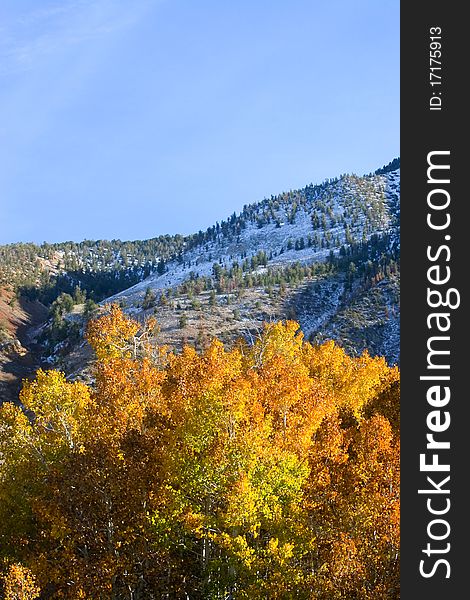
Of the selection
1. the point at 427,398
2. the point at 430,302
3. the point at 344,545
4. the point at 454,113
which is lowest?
the point at 344,545

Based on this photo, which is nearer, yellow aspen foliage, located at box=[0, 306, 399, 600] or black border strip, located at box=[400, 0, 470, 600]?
black border strip, located at box=[400, 0, 470, 600]

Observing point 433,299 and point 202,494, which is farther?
point 202,494

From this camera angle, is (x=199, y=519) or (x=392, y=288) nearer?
(x=199, y=519)

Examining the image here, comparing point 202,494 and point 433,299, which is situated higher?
point 433,299

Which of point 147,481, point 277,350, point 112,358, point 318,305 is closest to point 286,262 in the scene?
point 318,305

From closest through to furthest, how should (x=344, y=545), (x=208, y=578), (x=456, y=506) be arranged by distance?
(x=456, y=506), (x=344, y=545), (x=208, y=578)

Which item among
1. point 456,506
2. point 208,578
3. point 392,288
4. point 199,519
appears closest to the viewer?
point 456,506

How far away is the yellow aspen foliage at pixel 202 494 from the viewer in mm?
20156

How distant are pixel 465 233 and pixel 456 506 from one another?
4893 millimetres

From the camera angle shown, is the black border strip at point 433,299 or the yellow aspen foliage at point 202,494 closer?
the black border strip at point 433,299

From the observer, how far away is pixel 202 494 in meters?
21.8

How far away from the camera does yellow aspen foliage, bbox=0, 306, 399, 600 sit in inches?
794

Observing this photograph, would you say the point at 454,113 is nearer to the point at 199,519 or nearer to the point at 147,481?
the point at 199,519

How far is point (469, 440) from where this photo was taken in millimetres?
9891
